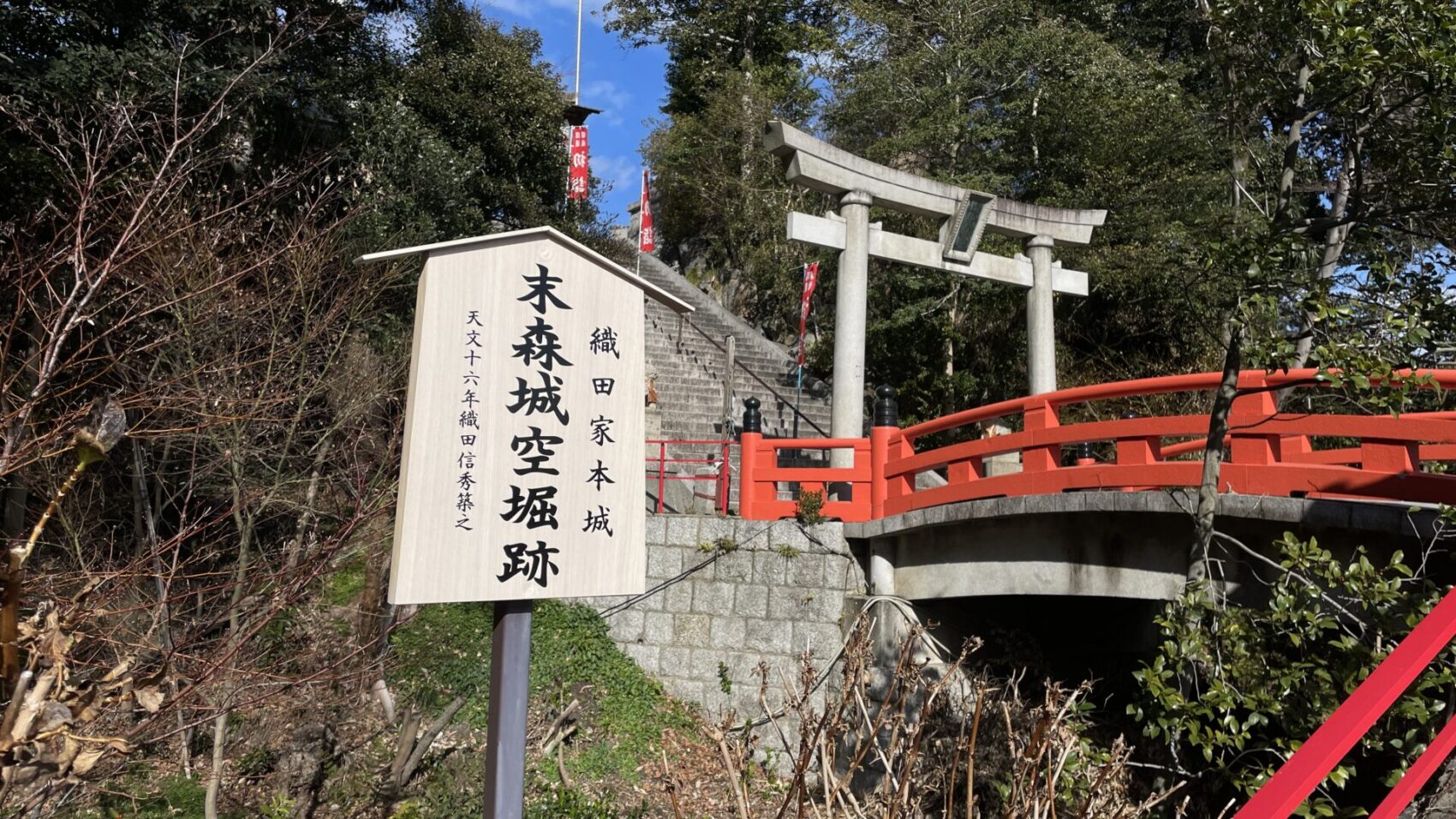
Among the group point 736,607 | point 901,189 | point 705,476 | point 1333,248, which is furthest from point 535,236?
point 901,189

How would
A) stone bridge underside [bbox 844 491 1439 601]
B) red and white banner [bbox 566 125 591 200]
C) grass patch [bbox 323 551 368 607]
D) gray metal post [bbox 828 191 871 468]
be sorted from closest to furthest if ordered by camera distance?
stone bridge underside [bbox 844 491 1439 601]
gray metal post [bbox 828 191 871 468]
grass patch [bbox 323 551 368 607]
red and white banner [bbox 566 125 591 200]

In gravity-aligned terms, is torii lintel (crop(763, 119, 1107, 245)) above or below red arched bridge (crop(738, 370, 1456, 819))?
above

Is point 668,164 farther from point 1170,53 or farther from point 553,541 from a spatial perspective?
point 553,541

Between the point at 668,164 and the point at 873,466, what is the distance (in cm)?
1684

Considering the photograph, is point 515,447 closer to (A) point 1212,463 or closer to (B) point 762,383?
(A) point 1212,463

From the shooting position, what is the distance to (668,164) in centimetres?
2408

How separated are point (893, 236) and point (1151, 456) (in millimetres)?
4443

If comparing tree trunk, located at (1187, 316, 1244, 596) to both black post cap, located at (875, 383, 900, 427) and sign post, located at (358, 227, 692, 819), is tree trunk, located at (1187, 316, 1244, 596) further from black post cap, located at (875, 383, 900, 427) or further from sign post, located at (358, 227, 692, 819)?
black post cap, located at (875, 383, 900, 427)

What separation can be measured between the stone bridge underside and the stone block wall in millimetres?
449

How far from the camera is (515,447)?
3.55 metres

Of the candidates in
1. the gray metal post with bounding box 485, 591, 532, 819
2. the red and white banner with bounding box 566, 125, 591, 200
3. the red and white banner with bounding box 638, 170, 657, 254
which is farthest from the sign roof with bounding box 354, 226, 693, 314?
the red and white banner with bounding box 638, 170, 657, 254

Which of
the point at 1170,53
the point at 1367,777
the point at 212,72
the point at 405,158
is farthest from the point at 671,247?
the point at 1367,777

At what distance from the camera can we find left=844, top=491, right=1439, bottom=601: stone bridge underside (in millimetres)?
5070

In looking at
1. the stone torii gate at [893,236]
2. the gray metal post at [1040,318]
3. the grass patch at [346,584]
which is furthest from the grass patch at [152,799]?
the gray metal post at [1040,318]
